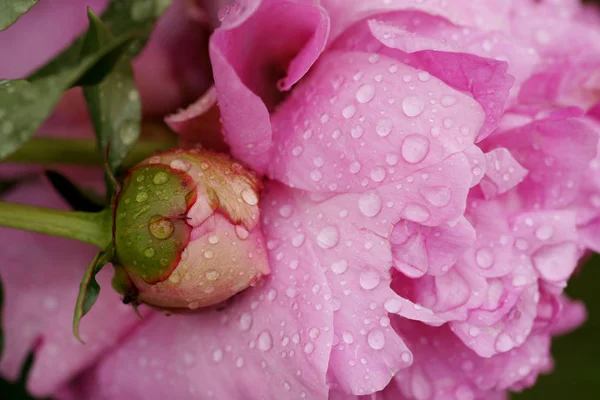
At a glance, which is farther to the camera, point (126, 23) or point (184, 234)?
point (126, 23)

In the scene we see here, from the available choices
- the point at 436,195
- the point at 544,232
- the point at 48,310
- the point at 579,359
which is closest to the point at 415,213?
the point at 436,195

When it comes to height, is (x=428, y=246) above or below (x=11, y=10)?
below

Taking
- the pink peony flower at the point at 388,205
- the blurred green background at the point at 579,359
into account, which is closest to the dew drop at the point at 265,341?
the pink peony flower at the point at 388,205

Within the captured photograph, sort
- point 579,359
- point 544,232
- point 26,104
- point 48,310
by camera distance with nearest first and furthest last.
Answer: point 26,104 < point 544,232 < point 48,310 < point 579,359

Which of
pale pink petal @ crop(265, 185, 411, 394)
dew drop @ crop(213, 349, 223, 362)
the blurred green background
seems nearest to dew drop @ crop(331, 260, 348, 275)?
pale pink petal @ crop(265, 185, 411, 394)

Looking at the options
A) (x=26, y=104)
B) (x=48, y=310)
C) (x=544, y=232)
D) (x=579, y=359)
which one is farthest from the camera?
(x=579, y=359)

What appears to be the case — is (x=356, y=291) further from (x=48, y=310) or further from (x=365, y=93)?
(x=48, y=310)
